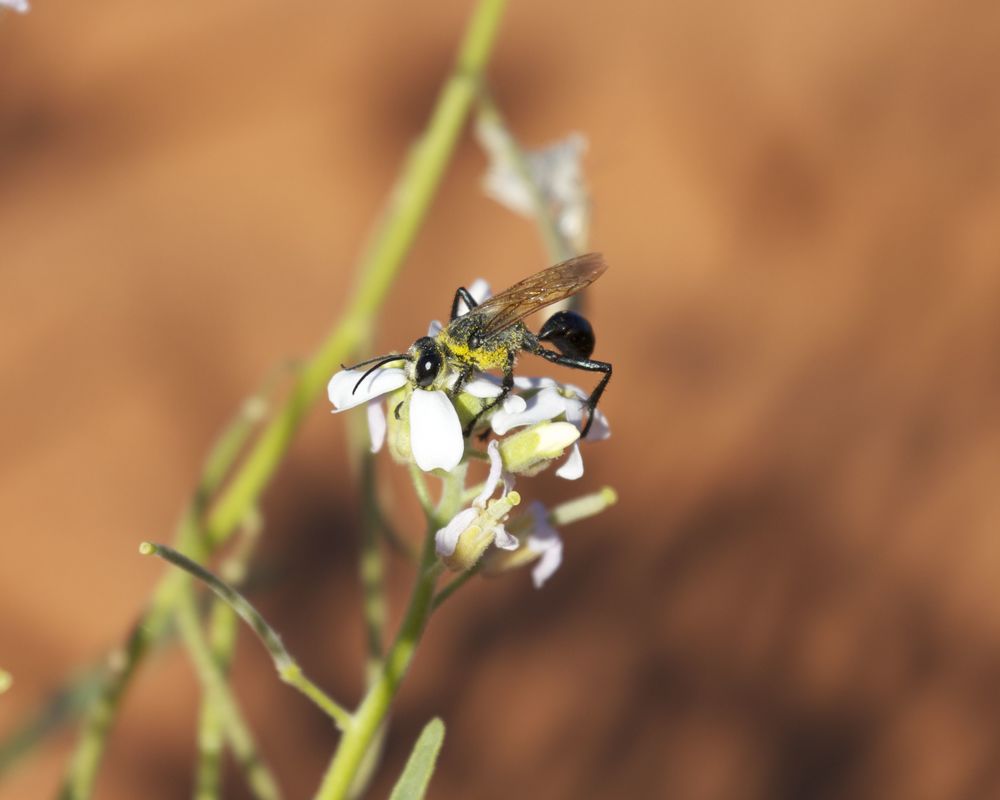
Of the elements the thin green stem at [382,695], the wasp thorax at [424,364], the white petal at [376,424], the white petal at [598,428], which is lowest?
the thin green stem at [382,695]

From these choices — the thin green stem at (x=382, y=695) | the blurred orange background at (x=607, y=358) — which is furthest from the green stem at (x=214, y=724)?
the blurred orange background at (x=607, y=358)

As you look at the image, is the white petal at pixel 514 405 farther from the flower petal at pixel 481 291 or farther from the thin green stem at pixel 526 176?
the thin green stem at pixel 526 176

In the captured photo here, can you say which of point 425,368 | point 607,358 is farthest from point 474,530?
point 607,358

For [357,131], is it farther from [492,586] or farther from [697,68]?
[492,586]

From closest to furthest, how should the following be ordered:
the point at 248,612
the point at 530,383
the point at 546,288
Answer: the point at 248,612 → the point at 530,383 → the point at 546,288

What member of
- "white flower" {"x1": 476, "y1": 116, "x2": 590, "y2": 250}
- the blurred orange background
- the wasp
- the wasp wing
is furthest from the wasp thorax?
the blurred orange background

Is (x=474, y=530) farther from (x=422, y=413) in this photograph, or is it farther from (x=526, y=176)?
(x=526, y=176)

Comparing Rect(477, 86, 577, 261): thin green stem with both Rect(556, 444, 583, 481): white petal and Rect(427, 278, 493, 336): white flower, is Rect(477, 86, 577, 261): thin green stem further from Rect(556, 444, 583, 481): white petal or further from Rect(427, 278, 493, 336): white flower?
Rect(556, 444, 583, 481): white petal
